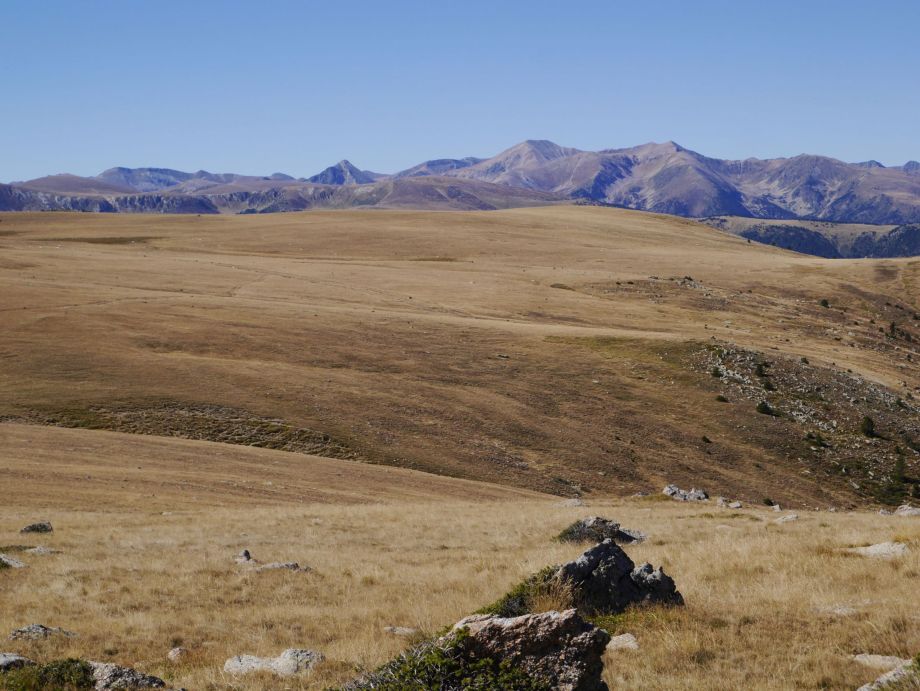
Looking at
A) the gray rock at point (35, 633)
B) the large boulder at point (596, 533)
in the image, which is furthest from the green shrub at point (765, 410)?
the gray rock at point (35, 633)

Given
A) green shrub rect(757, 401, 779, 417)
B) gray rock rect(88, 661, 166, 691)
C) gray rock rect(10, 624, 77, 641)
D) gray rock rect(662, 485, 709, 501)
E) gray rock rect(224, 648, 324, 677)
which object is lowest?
green shrub rect(757, 401, 779, 417)

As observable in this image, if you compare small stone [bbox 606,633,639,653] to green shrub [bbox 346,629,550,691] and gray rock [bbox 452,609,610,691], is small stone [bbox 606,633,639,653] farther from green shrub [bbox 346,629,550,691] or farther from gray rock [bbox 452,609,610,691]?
green shrub [bbox 346,629,550,691]

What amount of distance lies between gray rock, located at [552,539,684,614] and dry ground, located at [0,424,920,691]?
565 mm

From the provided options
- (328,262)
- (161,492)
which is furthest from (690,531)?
(328,262)

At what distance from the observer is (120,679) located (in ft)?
33.1

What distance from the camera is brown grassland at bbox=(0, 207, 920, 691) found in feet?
43.2

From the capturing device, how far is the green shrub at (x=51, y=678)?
9.81 meters

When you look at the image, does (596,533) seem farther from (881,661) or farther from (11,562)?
(11,562)

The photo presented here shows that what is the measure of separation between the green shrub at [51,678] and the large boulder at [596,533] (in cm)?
1492

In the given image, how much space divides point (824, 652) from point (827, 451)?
51.6 meters

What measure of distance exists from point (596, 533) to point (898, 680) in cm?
1449

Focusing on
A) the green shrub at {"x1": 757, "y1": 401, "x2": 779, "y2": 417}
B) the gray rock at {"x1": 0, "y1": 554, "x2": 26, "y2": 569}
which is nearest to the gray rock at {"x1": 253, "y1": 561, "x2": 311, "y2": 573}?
the gray rock at {"x1": 0, "y1": 554, "x2": 26, "y2": 569}

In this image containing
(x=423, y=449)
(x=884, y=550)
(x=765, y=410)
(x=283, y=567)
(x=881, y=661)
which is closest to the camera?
(x=881, y=661)

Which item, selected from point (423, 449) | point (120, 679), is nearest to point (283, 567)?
point (120, 679)
